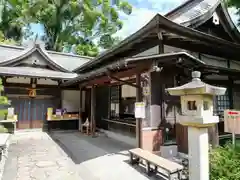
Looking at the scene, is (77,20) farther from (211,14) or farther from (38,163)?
(38,163)

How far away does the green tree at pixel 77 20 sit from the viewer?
2300 cm

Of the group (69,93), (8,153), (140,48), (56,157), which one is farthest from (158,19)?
(69,93)

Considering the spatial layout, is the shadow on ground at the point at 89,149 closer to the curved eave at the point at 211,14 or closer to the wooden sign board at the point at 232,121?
the wooden sign board at the point at 232,121

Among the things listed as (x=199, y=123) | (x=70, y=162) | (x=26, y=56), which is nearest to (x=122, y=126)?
(x=70, y=162)

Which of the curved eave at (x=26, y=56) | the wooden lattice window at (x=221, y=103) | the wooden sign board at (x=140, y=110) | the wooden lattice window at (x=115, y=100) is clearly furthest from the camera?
the curved eave at (x=26, y=56)

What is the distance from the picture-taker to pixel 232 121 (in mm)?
5145

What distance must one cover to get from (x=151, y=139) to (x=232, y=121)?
233 centimetres

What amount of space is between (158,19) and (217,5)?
4.05 metres

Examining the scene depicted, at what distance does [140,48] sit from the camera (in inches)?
283

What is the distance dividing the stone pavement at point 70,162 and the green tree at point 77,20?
17.4 m

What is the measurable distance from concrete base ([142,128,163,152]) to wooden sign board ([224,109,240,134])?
193cm

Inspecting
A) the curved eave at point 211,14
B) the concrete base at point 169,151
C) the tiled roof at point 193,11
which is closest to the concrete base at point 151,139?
the concrete base at point 169,151

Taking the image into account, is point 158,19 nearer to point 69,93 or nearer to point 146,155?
point 146,155

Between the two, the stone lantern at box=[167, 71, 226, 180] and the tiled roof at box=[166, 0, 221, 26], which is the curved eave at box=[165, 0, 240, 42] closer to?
the tiled roof at box=[166, 0, 221, 26]
